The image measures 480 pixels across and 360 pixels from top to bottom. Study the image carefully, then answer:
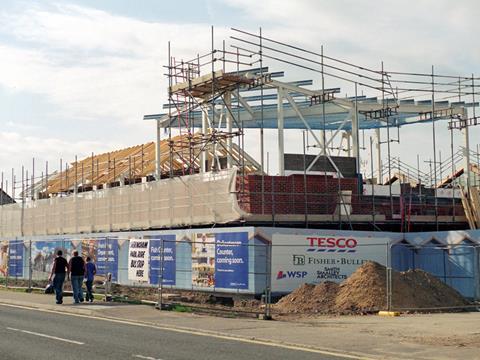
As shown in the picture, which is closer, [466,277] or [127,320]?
[127,320]

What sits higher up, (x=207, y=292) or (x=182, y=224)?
(x=182, y=224)

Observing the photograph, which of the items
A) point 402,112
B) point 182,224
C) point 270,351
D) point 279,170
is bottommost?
point 270,351

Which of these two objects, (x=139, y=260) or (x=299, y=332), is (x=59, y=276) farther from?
(x=299, y=332)

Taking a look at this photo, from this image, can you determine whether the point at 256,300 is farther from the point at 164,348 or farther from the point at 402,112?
the point at 402,112

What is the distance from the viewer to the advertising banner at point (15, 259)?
3850 cm

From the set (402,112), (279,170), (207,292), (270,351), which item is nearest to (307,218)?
(279,170)

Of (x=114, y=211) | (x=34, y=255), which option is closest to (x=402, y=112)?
(x=114, y=211)

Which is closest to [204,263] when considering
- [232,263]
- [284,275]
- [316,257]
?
[232,263]

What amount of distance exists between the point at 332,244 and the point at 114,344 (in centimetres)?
1403

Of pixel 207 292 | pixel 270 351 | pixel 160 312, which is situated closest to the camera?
pixel 270 351

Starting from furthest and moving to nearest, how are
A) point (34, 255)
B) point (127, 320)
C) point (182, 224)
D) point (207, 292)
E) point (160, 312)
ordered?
point (34, 255)
point (182, 224)
point (207, 292)
point (160, 312)
point (127, 320)

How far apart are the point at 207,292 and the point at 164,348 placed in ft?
43.5

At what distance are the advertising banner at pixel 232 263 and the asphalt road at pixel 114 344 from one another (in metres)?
7.61

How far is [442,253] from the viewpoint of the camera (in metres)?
29.7
